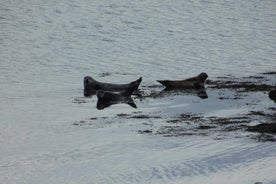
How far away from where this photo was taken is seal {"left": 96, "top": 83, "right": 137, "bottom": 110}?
20.3 m

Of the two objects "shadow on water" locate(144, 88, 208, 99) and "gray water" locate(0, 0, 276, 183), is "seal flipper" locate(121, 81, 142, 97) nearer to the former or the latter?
"shadow on water" locate(144, 88, 208, 99)

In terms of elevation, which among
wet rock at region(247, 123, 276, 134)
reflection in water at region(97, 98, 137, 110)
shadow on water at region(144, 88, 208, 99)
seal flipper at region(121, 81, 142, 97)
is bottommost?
reflection in water at region(97, 98, 137, 110)

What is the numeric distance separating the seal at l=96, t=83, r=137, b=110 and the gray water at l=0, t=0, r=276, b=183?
0.32 meters

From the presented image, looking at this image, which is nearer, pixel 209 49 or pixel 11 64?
pixel 11 64

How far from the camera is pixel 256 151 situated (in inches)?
499

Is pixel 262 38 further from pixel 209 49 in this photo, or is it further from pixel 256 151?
pixel 256 151

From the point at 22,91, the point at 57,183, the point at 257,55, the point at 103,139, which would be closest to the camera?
the point at 57,183

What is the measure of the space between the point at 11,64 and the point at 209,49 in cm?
1242

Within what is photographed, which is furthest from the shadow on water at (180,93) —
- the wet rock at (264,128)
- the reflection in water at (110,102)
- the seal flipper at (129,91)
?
the wet rock at (264,128)

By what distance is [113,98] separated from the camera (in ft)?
69.7

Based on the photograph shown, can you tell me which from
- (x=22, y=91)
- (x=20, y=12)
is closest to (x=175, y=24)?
(x=20, y=12)

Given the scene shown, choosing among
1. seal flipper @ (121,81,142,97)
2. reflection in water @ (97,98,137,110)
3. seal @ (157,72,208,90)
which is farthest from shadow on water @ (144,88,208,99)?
reflection in water @ (97,98,137,110)

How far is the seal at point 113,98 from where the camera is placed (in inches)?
800

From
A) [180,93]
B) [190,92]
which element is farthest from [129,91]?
Result: [190,92]
